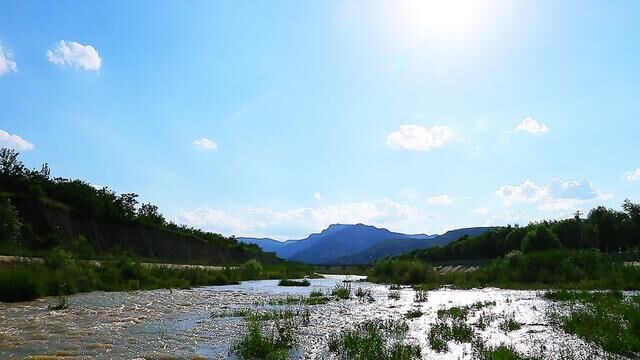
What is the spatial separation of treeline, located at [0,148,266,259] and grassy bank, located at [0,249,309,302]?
34.9 feet

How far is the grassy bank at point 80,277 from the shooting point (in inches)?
981

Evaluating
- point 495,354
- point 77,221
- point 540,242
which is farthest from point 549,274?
point 77,221

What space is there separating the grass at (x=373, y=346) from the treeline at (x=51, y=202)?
3916 cm

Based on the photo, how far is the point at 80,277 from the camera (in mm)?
33812

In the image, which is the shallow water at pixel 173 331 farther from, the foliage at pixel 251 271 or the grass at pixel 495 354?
the foliage at pixel 251 271

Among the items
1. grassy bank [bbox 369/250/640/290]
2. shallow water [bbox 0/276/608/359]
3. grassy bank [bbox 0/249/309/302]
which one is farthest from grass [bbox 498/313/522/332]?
grassy bank [bbox 369/250/640/290]

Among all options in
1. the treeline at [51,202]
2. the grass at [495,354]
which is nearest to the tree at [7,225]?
the treeline at [51,202]

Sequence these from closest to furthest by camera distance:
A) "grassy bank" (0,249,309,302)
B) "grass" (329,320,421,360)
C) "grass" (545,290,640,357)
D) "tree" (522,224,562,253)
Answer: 1. "grass" (329,320,421,360)
2. "grass" (545,290,640,357)
3. "grassy bank" (0,249,309,302)
4. "tree" (522,224,562,253)

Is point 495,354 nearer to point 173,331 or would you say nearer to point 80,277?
point 173,331

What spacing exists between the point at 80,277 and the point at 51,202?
40.6m

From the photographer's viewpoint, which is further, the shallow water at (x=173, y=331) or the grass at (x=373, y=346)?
the shallow water at (x=173, y=331)

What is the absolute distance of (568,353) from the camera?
12.2 meters

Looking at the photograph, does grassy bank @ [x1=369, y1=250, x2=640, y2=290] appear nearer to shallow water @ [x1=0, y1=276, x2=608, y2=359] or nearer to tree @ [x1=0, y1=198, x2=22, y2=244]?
shallow water @ [x1=0, y1=276, x2=608, y2=359]

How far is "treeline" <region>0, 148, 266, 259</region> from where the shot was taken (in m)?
48.9
